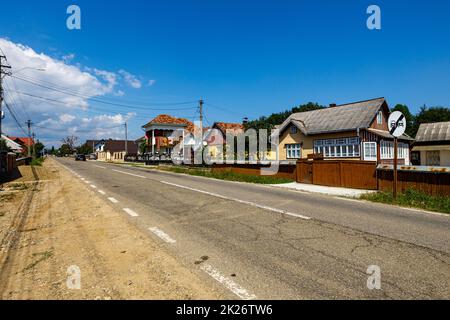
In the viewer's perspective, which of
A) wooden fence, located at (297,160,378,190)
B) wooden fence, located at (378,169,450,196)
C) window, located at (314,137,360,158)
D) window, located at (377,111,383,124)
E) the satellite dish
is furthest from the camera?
window, located at (377,111,383,124)

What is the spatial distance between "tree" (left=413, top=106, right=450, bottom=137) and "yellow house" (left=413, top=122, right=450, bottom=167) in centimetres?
3260

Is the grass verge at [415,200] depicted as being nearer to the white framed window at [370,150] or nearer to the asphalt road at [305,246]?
the asphalt road at [305,246]

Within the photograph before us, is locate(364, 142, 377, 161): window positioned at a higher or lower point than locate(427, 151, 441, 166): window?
higher

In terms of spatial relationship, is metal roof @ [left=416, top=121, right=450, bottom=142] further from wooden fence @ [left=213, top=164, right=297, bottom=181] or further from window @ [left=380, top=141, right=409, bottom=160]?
wooden fence @ [left=213, top=164, right=297, bottom=181]

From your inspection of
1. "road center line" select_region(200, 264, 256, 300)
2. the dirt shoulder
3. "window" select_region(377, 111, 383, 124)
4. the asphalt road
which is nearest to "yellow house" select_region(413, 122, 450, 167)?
"window" select_region(377, 111, 383, 124)

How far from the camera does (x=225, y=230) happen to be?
6195mm

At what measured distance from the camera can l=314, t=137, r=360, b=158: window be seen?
25.1 m

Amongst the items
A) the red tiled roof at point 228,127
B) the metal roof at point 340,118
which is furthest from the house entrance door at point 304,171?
the red tiled roof at point 228,127

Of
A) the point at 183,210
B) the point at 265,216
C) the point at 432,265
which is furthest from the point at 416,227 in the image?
the point at 183,210

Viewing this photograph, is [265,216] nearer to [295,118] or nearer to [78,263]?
[78,263]

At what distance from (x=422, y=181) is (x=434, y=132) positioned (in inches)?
1038

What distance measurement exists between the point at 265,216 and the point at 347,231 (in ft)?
7.26

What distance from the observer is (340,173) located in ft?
48.2

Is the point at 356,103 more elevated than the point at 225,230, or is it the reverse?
the point at 356,103
